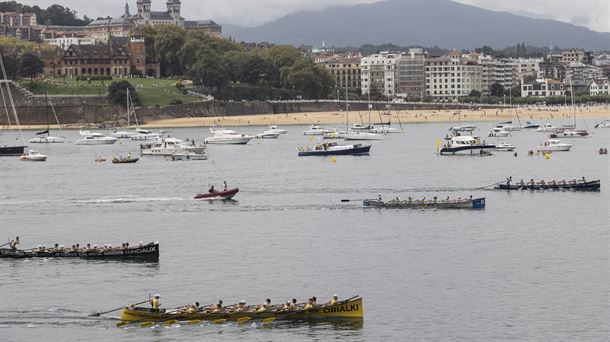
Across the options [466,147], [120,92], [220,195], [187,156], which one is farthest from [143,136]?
[220,195]

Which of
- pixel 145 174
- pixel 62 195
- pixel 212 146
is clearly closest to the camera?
pixel 62 195

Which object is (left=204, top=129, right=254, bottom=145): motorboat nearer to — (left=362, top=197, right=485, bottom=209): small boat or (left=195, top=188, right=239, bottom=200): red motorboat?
(left=195, top=188, right=239, bottom=200): red motorboat

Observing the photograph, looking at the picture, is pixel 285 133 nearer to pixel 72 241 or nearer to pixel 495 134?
pixel 495 134

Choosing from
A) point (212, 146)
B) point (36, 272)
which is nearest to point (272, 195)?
point (36, 272)

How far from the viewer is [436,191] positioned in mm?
89188

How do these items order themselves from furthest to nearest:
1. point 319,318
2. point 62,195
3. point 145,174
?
1. point 145,174
2. point 62,195
3. point 319,318

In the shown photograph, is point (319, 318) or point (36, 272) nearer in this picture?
point (319, 318)

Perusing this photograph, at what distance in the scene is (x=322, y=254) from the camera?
62.1 metres

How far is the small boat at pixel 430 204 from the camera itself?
77.5 m

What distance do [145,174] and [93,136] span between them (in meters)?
54.3

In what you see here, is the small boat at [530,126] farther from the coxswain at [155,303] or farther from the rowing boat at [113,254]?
the coxswain at [155,303]

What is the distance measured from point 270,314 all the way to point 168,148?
83843mm

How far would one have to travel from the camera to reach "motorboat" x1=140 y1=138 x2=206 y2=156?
127 meters

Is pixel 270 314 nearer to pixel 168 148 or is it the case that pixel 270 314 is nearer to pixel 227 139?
pixel 168 148
